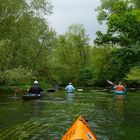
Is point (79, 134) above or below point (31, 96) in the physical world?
below

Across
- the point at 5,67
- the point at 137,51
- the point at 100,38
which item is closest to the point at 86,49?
the point at 100,38

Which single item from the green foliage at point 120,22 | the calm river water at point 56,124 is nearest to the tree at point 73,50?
the green foliage at point 120,22

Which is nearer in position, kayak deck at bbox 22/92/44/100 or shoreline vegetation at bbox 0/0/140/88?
kayak deck at bbox 22/92/44/100

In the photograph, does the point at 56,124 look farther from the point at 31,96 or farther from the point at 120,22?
the point at 120,22

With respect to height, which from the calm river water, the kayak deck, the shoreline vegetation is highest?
the shoreline vegetation

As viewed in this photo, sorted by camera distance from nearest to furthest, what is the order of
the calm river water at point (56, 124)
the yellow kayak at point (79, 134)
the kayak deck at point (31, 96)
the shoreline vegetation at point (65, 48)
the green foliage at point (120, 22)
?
the yellow kayak at point (79, 134), the calm river water at point (56, 124), the kayak deck at point (31, 96), the shoreline vegetation at point (65, 48), the green foliage at point (120, 22)

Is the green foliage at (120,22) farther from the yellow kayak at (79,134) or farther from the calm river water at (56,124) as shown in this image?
the yellow kayak at (79,134)

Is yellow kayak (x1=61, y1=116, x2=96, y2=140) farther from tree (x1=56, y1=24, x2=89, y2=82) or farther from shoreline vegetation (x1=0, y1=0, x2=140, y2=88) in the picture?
tree (x1=56, y1=24, x2=89, y2=82)

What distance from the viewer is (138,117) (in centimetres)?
1905

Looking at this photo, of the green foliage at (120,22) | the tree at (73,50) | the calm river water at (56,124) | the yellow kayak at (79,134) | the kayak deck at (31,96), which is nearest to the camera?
the yellow kayak at (79,134)

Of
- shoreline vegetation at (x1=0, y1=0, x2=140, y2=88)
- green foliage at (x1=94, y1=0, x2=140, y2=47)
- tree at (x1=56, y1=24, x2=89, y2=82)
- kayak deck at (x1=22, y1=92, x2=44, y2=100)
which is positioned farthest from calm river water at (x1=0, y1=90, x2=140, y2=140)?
tree at (x1=56, y1=24, x2=89, y2=82)

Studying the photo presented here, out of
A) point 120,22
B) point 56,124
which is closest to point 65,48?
point 120,22

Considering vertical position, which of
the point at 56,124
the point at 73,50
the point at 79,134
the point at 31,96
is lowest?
the point at 56,124

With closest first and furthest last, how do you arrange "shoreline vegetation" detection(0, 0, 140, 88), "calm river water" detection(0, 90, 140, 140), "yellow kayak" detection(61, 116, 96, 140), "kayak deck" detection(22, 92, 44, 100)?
1. "yellow kayak" detection(61, 116, 96, 140)
2. "calm river water" detection(0, 90, 140, 140)
3. "kayak deck" detection(22, 92, 44, 100)
4. "shoreline vegetation" detection(0, 0, 140, 88)
